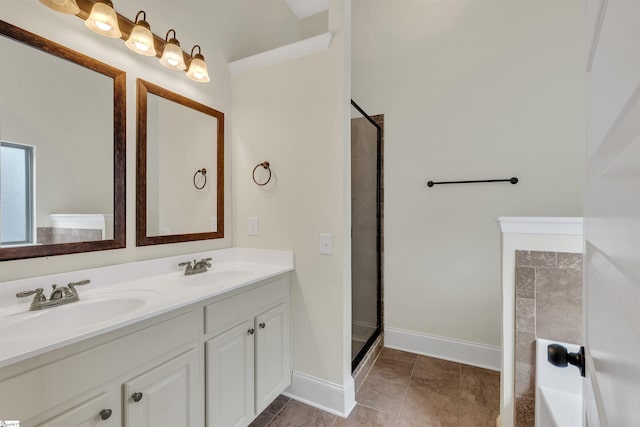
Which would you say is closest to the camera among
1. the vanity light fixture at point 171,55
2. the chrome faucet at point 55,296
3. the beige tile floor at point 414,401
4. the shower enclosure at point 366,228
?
the chrome faucet at point 55,296

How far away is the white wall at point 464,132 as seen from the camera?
2.05m

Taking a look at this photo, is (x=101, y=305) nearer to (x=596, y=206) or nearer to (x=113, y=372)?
(x=113, y=372)

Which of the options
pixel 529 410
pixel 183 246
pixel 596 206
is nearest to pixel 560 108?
pixel 529 410

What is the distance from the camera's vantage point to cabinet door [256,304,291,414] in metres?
1.59

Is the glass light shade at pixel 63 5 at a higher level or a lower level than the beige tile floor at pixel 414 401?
higher

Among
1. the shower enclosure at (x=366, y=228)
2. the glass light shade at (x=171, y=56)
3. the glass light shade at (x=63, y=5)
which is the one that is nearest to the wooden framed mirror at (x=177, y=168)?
the glass light shade at (x=171, y=56)

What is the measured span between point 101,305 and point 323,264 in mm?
1135

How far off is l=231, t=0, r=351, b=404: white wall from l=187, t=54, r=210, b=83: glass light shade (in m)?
0.37

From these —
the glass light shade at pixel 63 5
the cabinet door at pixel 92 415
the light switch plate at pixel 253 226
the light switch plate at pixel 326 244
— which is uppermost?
the glass light shade at pixel 63 5

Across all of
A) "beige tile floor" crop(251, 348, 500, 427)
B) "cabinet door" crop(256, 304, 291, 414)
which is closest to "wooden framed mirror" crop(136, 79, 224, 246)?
"cabinet door" crop(256, 304, 291, 414)

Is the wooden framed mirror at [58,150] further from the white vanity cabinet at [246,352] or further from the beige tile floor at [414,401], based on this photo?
the beige tile floor at [414,401]

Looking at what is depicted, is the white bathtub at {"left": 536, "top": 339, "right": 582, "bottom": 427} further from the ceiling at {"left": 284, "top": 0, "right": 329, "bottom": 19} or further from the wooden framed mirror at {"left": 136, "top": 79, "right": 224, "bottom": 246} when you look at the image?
the ceiling at {"left": 284, "top": 0, "right": 329, "bottom": 19}

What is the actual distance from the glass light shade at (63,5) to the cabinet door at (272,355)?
5.49 feet

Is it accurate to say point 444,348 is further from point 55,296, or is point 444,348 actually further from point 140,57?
point 140,57
